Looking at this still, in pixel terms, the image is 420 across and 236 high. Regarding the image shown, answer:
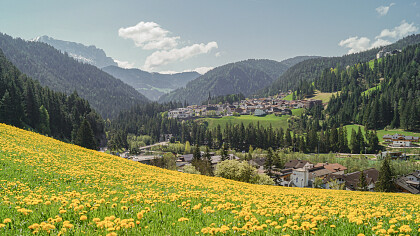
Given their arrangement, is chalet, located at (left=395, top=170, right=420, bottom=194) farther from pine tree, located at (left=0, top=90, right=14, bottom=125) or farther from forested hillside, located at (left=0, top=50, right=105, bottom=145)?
pine tree, located at (left=0, top=90, right=14, bottom=125)

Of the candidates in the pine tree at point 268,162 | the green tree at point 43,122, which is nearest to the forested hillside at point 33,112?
the green tree at point 43,122

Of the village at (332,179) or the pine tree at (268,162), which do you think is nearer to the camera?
the pine tree at (268,162)

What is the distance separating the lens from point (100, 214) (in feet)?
21.6

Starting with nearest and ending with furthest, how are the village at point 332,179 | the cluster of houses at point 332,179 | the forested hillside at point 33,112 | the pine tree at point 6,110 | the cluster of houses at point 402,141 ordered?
the pine tree at point 6,110 → the forested hillside at point 33,112 → the village at point 332,179 → the cluster of houses at point 332,179 → the cluster of houses at point 402,141

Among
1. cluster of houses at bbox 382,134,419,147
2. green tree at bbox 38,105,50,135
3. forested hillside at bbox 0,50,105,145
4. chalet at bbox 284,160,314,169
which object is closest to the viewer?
forested hillside at bbox 0,50,105,145

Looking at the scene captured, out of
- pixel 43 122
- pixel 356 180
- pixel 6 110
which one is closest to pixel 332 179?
pixel 356 180

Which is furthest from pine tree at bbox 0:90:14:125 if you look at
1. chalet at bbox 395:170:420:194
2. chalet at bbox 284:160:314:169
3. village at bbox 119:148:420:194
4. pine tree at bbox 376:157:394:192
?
chalet at bbox 395:170:420:194

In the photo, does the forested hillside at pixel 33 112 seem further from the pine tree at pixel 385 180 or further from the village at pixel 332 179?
the pine tree at pixel 385 180

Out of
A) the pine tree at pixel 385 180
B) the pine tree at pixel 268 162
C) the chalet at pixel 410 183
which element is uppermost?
the pine tree at pixel 268 162

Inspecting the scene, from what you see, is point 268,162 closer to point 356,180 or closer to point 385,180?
point 385,180

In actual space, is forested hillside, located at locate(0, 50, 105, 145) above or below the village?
above

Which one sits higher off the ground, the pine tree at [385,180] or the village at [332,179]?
the pine tree at [385,180]

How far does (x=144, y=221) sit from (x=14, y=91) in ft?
309

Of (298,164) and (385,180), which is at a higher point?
(385,180)
